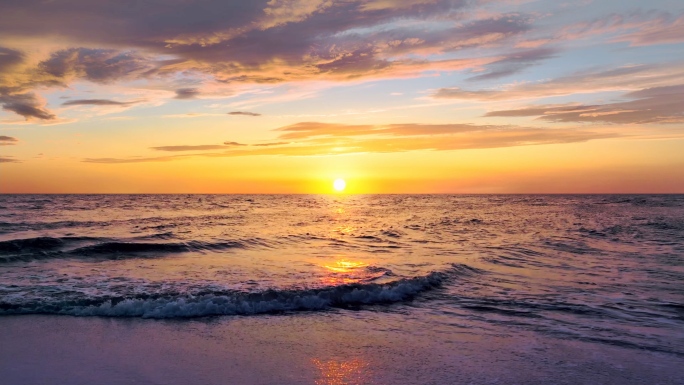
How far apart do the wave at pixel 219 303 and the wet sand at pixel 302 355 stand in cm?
52

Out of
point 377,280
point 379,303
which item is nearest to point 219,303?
point 379,303

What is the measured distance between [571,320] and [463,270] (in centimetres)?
635

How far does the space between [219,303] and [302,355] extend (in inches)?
155

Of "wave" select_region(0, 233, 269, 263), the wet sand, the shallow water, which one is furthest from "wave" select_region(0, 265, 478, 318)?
"wave" select_region(0, 233, 269, 263)

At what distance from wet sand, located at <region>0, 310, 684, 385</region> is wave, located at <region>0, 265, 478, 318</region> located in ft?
1.71

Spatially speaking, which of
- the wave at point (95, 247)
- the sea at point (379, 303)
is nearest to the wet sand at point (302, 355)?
the sea at point (379, 303)

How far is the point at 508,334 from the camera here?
339 inches

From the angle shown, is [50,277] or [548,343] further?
[50,277]

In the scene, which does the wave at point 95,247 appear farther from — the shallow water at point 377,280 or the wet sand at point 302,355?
the wet sand at point 302,355

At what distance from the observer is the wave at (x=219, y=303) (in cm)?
1023

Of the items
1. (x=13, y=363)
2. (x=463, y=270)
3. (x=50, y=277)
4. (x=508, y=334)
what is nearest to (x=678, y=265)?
(x=463, y=270)

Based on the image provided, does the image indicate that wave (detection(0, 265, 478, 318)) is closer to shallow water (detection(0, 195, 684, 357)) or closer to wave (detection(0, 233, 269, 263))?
shallow water (detection(0, 195, 684, 357))

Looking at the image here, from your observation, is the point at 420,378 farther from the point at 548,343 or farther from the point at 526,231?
the point at 526,231

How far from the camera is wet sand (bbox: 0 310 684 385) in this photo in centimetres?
652
